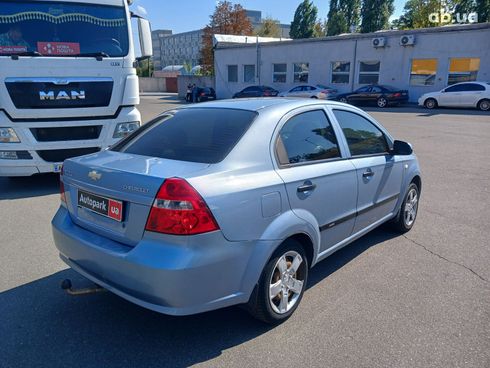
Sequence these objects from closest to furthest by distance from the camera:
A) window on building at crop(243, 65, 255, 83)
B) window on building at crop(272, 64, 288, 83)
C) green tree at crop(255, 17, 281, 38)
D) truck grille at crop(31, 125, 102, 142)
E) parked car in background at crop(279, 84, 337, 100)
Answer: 1. truck grille at crop(31, 125, 102, 142)
2. parked car in background at crop(279, 84, 337, 100)
3. window on building at crop(272, 64, 288, 83)
4. window on building at crop(243, 65, 255, 83)
5. green tree at crop(255, 17, 281, 38)

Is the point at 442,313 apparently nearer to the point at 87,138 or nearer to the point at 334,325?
the point at 334,325

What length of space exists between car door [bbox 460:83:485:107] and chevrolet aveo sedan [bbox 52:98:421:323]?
19.8 meters

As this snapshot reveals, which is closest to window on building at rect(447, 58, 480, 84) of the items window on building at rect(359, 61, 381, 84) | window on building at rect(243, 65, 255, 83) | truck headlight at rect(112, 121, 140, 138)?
window on building at rect(359, 61, 381, 84)

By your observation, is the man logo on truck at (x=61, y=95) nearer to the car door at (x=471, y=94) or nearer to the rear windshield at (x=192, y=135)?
the rear windshield at (x=192, y=135)

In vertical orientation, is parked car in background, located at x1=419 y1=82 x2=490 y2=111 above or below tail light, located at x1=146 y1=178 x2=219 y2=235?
below

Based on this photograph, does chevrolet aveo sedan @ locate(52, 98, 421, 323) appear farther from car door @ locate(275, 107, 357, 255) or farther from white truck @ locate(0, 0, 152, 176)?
white truck @ locate(0, 0, 152, 176)

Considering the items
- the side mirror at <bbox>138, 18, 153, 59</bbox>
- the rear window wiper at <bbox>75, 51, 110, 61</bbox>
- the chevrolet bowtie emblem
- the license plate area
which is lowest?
the license plate area

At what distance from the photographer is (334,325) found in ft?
9.34

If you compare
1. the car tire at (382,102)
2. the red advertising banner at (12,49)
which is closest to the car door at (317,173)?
the red advertising banner at (12,49)

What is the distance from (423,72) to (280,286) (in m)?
25.8

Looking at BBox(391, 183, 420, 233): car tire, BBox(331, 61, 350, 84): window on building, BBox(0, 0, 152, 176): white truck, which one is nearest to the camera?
BBox(391, 183, 420, 233): car tire

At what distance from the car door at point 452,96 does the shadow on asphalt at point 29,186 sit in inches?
807

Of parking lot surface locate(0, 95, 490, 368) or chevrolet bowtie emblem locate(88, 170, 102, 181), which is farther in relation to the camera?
chevrolet bowtie emblem locate(88, 170, 102, 181)

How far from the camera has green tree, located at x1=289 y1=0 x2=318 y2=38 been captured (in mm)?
56500
